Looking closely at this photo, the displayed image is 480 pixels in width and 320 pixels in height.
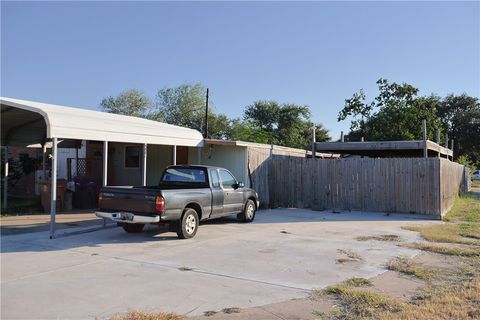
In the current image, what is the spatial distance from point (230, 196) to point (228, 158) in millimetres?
Answer: 5512

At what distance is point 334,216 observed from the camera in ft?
50.6

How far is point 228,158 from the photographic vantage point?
17609mm

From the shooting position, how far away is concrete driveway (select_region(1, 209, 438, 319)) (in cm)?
568

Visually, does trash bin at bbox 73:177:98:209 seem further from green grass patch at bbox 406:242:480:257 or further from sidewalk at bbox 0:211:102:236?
green grass patch at bbox 406:242:480:257

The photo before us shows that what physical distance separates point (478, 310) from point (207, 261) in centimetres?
439

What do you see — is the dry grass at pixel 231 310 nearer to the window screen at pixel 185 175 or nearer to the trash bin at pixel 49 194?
the window screen at pixel 185 175

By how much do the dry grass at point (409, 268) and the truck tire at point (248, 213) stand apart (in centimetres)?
557

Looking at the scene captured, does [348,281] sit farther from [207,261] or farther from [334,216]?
[334,216]

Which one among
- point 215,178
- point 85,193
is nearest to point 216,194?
point 215,178

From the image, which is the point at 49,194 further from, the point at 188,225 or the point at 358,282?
the point at 358,282

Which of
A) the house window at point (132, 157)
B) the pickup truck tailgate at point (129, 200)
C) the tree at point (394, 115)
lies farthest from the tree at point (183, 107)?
the pickup truck tailgate at point (129, 200)

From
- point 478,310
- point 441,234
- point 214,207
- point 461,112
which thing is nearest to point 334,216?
point 441,234

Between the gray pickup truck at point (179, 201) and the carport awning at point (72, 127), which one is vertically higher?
the carport awning at point (72, 127)

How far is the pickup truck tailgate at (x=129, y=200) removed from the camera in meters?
9.58
